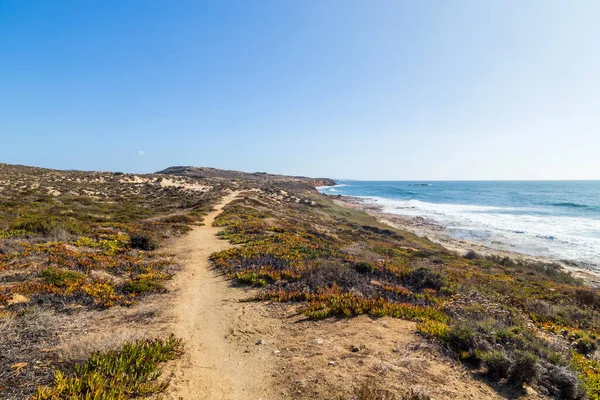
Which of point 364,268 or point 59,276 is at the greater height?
point 59,276

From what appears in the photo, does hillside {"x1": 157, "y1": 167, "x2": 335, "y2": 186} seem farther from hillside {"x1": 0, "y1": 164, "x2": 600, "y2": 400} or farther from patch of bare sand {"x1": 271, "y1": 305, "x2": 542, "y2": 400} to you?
patch of bare sand {"x1": 271, "y1": 305, "x2": 542, "y2": 400}

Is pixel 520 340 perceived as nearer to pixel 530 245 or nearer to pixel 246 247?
pixel 246 247

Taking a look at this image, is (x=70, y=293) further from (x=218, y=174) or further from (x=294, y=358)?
(x=218, y=174)

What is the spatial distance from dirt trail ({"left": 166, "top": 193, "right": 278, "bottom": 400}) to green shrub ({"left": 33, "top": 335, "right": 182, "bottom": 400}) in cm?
36

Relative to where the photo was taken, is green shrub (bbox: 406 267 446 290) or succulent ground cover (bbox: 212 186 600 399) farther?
green shrub (bbox: 406 267 446 290)

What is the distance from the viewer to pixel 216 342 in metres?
6.51

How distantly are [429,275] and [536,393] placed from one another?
7.79m

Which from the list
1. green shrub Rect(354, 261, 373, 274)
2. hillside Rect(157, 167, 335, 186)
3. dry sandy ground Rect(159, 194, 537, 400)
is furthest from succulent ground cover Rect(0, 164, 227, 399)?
hillside Rect(157, 167, 335, 186)

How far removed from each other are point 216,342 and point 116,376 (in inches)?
97.8

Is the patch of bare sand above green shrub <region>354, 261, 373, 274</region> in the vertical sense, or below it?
above

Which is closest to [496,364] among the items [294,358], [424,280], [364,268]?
[294,358]

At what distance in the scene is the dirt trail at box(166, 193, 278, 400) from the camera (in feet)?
→ 15.7

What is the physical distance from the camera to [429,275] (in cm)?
1229

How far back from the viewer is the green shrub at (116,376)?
3850 millimetres
